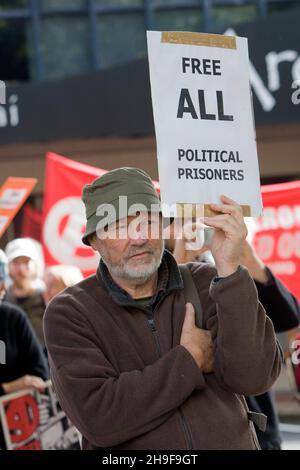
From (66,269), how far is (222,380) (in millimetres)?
3486

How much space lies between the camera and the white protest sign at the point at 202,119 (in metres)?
3.48

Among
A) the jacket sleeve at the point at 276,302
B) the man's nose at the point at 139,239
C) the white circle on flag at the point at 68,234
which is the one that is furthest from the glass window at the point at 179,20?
the man's nose at the point at 139,239

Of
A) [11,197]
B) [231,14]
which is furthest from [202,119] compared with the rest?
[231,14]

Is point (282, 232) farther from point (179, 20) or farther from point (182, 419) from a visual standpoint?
point (179, 20)

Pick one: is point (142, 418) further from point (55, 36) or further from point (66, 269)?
point (55, 36)

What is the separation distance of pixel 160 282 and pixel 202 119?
575 millimetres

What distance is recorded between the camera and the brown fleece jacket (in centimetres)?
335

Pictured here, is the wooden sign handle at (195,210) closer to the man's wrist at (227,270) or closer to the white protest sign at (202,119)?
the white protest sign at (202,119)

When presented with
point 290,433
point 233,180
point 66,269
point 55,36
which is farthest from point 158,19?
point 233,180

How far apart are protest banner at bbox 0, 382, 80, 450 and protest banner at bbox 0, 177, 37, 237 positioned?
3.68ft

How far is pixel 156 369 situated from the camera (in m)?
3.38

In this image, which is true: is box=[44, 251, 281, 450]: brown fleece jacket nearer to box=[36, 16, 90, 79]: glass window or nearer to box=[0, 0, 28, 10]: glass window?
box=[36, 16, 90, 79]: glass window

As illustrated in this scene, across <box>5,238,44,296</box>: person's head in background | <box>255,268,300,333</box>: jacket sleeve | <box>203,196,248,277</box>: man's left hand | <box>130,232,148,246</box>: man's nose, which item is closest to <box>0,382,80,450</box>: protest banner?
<box>5,238,44,296</box>: person's head in background

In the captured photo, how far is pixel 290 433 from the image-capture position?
33.5 feet
